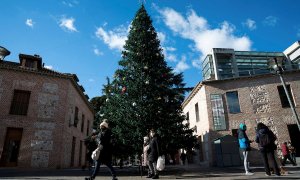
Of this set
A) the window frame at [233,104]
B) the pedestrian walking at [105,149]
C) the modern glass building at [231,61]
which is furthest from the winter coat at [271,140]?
the modern glass building at [231,61]

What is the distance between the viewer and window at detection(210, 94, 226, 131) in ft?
59.7

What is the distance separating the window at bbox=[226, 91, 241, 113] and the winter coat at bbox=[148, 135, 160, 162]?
11882mm

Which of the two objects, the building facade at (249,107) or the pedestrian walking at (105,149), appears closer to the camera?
the pedestrian walking at (105,149)

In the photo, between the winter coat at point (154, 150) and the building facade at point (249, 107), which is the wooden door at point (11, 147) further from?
the building facade at point (249, 107)

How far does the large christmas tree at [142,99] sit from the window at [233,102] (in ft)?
24.1

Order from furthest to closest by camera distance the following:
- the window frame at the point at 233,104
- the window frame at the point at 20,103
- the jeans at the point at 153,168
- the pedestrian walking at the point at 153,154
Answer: the window frame at the point at 233,104 → the window frame at the point at 20,103 → the jeans at the point at 153,168 → the pedestrian walking at the point at 153,154

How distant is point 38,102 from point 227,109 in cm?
1420

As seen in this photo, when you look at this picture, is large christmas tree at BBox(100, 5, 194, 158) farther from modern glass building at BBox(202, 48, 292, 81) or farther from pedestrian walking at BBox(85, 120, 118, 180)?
modern glass building at BBox(202, 48, 292, 81)

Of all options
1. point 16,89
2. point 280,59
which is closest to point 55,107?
point 16,89

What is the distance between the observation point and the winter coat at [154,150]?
8146 millimetres

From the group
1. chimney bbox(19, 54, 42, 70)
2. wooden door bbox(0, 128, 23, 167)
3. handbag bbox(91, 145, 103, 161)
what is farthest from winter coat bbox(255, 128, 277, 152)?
chimney bbox(19, 54, 42, 70)

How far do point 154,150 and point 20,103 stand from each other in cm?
1201

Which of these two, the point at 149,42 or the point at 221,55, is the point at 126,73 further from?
the point at 221,55

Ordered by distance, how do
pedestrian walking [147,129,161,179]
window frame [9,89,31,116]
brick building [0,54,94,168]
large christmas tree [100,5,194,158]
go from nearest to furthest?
pedestrian walking [147,129,161,179] < large christmas tree [100,5,194,158] < brick building [0,54,94,168] < window frame [9,89,31,116]
